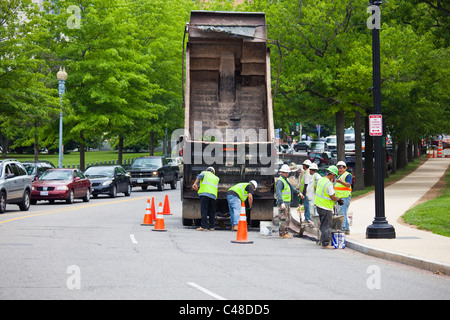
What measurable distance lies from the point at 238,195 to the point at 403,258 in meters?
5.69

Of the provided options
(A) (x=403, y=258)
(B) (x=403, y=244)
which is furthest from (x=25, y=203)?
(A) (x=403, y=258)

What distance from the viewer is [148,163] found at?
133ft

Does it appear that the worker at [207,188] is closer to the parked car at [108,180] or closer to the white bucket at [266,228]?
the white bucket at [266,228]

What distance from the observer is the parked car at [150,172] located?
3997 cm

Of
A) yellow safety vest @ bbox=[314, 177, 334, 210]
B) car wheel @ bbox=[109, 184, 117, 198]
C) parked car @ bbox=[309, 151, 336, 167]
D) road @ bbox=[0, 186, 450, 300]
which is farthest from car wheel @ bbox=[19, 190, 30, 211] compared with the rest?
parked car @ bbox=[309, 151, 336, 167]

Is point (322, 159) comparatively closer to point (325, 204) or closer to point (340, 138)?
point (340, 138)

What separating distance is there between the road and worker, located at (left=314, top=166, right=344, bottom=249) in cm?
46

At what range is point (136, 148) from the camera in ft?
313

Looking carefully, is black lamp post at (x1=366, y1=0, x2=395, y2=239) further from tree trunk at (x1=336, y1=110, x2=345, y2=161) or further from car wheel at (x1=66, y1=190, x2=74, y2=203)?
tree trunk at (x1=336, y1=110, x2=345, y2=161)

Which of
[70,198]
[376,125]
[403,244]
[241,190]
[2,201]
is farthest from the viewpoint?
[70,198]

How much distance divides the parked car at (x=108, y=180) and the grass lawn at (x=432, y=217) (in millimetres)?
15879
